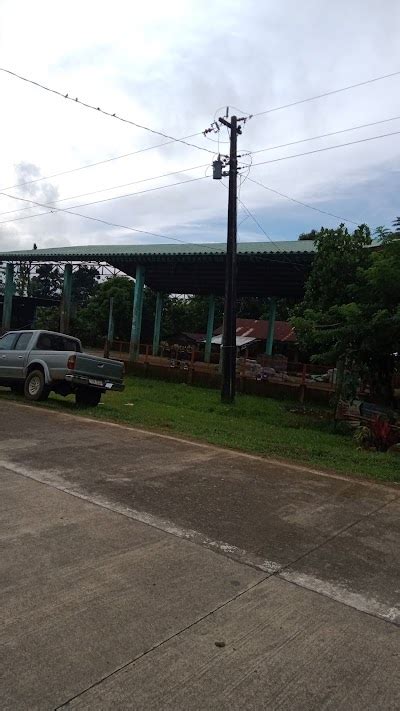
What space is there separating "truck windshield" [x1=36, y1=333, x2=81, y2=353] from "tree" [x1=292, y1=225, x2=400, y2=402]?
18.1 feet

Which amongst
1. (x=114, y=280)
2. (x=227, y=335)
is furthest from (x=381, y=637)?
(x=114, y=280)

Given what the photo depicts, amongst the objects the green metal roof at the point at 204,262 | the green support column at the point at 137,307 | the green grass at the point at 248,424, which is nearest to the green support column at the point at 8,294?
the green metal roof at the point at 204,262

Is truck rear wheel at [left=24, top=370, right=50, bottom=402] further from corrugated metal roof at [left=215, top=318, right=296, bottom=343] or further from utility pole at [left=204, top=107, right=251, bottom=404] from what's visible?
corrugated metal roof at [left=215, top=318, right=296, bottom=343]

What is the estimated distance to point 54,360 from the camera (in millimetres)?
12430

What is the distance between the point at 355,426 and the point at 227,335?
547 centimetres

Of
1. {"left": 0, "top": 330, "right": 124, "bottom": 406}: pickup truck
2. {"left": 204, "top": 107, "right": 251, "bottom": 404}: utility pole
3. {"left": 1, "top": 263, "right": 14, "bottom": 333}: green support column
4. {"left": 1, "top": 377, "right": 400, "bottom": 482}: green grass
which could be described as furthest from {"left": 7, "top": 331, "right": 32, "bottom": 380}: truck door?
{"left": 1, "top": 263, "right": 14, "bottom": 333}: green support column

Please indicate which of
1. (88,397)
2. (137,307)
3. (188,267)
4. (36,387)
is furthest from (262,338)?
(36,387)

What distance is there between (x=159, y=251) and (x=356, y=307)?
20.9 metres

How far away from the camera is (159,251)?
31500mm

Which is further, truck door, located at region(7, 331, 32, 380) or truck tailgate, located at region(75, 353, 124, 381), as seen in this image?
truck door, located at region(7, 331, 32, 380)

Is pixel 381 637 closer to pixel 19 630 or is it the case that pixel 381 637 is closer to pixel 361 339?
pixel 19 630

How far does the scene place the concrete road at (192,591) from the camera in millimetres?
2707

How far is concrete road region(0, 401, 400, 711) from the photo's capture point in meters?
2.71

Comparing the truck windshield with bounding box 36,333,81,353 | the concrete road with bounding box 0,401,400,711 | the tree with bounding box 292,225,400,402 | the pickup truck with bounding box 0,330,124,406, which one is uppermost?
the tree with bounding box 292,225,400,402
